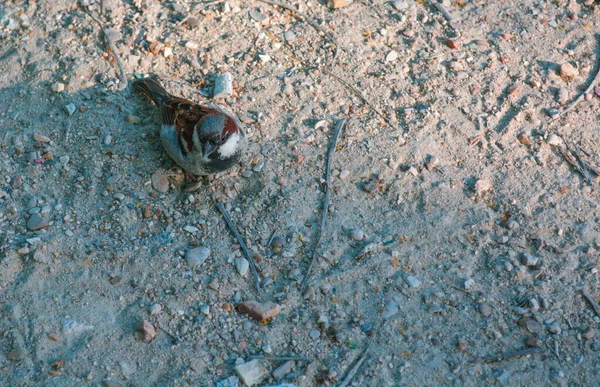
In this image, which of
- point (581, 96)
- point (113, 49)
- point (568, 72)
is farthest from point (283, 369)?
point (568, 72)

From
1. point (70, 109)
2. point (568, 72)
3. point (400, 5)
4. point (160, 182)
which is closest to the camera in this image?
point (160, 182)

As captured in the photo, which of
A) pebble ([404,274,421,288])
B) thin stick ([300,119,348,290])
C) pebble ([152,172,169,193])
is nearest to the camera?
pebble ([404,274,421,288])

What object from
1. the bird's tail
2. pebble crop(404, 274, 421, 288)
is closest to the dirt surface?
pebble crop(404, 274, 421, 288)

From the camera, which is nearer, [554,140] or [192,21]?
[554,140]

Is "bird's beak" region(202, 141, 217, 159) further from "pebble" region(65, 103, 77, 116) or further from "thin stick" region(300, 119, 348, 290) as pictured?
"pebble" region(65, 103, 77, 116)

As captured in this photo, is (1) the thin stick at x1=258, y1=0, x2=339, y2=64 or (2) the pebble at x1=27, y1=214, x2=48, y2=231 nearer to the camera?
(2) the pebble at x1=27, y1=214, x2=48, y2=231

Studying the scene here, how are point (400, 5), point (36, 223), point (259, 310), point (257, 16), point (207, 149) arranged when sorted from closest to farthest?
point (259, 310)
point (36, 223)
point (207, 149)
point (257, 16)
point (400, 5)

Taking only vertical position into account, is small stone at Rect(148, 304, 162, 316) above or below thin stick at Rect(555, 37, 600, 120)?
below

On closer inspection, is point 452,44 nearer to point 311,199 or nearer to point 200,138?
point 311,199
